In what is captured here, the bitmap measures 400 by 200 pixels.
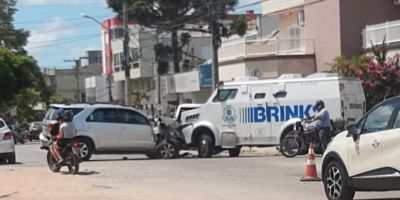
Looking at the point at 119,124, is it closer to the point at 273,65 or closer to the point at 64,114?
the point at 64,114

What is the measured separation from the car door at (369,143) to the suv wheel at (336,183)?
9.2 inches

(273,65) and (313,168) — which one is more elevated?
(273,65)

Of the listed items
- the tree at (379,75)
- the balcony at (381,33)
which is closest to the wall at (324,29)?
the balcony at (381,33)

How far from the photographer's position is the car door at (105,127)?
2450 centimetres

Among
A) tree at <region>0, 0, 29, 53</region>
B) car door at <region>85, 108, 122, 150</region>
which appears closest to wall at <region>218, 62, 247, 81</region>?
car door at <region>85, 108, 122, 150</region>

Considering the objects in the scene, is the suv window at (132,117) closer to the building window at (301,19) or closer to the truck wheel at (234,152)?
the truck wheel at (234,152)

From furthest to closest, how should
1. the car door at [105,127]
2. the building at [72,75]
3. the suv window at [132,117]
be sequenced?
the building at [72,75] → the suv window at [132,117] → the car door at [105,127]

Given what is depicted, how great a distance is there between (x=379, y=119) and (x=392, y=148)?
2.24 ft

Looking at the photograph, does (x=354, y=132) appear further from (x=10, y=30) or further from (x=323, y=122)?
(x=10, y=30)

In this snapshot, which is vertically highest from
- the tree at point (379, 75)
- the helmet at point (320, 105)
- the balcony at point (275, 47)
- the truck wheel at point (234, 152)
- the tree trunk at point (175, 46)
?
the tree trunk at point (175, 46)

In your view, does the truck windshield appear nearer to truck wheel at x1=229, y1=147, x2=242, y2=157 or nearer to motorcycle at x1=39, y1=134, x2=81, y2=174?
truck wheel at x1=229, y1=147, x2=242, y2=157

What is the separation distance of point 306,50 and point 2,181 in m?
23.6

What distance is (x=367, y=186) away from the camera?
11.4 metres

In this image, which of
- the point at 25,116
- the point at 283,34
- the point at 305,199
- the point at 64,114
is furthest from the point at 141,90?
the point at 305,199
